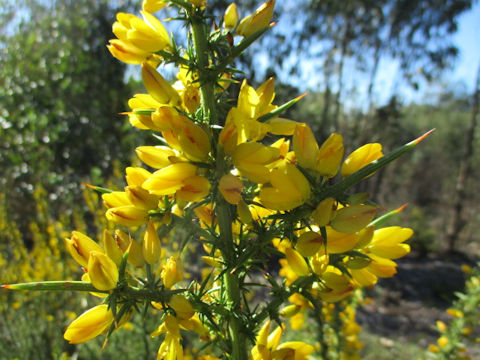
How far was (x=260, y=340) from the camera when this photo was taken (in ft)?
2.63

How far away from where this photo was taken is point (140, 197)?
28.2 inches

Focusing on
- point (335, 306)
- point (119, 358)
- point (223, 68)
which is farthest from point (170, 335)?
point (119, 358)

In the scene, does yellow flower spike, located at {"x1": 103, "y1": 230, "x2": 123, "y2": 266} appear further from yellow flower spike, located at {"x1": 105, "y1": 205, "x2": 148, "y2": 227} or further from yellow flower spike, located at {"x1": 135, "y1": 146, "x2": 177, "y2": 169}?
yellow flower spike, located at {"x1": 135, "y1": 146, "x2": 177, "y2": 169}

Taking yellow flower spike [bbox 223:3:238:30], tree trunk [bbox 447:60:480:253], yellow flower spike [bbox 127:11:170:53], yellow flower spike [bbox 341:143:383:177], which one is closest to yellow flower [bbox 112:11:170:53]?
yellow flower spike [bbox 127:11:170:53]

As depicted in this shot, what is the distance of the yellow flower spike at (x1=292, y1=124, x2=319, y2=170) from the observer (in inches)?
26.7

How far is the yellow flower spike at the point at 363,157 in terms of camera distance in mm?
696

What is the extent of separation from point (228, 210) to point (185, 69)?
370 millimetres

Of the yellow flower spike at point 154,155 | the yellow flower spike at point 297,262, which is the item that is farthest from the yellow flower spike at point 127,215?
the yellow flower spike at point 297,262

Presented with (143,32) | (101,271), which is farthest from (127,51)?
(101,271)

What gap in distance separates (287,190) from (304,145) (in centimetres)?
11

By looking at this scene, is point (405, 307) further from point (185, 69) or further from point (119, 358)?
point (185, 69)

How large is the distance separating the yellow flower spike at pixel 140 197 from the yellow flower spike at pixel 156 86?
0.21 metres

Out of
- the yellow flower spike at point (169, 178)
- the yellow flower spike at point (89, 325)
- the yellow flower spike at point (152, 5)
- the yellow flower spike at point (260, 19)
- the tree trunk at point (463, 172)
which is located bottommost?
the tree trunk at point (463, 172)

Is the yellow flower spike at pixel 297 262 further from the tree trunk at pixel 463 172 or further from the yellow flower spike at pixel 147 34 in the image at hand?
the tree trunk at pixel 463 172
